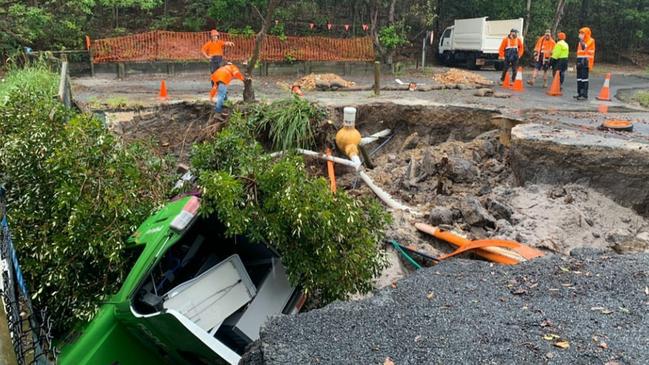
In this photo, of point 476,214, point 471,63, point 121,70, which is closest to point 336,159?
point 476,214

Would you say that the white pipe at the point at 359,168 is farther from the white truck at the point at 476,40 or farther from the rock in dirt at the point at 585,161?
the white truck at the point at 476,40

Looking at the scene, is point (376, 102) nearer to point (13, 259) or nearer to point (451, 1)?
point (13, 259)

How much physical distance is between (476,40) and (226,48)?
32.6 ft

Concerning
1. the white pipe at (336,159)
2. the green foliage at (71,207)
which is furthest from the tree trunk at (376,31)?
the green foliage at (71,207)

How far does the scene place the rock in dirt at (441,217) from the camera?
24.1 ft

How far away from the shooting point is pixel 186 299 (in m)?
4.39

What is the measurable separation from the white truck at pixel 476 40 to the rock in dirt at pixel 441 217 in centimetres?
1484

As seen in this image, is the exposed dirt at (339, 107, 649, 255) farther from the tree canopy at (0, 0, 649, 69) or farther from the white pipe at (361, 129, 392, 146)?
the tree canopy at (0, 0, 649, 69)

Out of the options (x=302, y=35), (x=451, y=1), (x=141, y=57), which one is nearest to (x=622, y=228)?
(x=141, y=57)

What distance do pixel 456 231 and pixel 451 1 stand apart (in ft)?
64.8

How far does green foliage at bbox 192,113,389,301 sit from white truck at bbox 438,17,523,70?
17685 millimetres

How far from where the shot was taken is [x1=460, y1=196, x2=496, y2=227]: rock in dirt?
717 centimetres

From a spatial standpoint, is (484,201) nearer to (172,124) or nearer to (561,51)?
(172,124)

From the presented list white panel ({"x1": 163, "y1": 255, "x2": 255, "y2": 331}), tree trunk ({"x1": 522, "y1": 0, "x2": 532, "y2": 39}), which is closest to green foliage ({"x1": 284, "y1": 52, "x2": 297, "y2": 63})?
tree trunk ({"x1": 522, "y1": 0, "x2": 532, "y2": 39})
